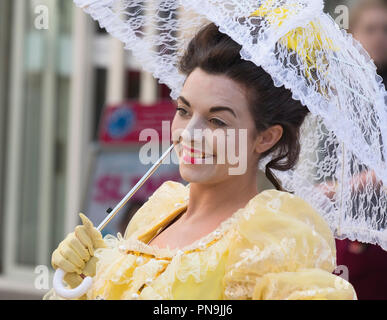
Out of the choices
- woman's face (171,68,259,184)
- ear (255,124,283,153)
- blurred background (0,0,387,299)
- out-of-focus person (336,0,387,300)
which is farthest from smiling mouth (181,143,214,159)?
blurred background (0,0,387,299)

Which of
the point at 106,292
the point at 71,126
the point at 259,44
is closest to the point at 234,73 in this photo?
the point at 259,44

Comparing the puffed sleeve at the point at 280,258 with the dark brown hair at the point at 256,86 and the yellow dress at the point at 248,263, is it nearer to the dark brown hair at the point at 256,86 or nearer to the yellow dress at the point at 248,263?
the yellow dress at the point at 248,263

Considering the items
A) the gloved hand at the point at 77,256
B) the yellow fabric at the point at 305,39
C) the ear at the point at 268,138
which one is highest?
the yellow fabric at the point at 305,39

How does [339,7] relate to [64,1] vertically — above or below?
below

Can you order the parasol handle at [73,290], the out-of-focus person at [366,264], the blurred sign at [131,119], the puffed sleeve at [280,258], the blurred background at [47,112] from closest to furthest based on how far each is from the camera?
the puffed sleeve at [280,258] < the parasol handle at [73,290] < the out-of-focus person at [366,264] < the blurred sign at [131,119] < the blurred background at [47,112]

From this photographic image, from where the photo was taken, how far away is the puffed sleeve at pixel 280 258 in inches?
63.4

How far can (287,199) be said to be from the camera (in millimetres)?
1769

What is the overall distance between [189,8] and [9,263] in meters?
4.49

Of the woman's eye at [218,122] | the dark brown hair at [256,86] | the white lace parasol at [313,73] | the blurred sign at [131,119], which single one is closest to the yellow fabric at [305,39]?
the white lace parasol at [313,73]

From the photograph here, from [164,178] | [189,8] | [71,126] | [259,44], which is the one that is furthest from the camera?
[71,126]

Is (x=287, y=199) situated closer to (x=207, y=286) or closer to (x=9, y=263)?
(x=207, y=286)

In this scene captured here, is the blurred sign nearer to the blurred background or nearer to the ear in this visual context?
the blurred background

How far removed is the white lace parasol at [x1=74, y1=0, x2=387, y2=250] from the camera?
1.70 metres

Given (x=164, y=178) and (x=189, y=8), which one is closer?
(x=189, y=8)
